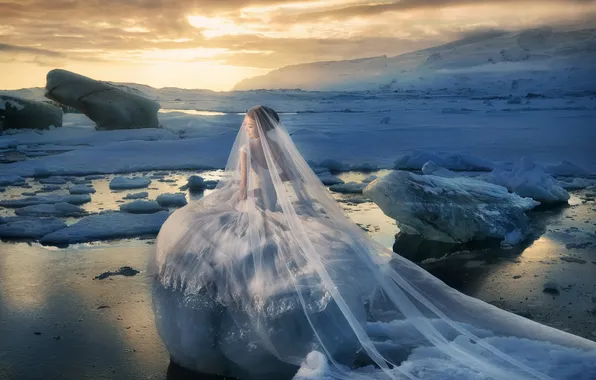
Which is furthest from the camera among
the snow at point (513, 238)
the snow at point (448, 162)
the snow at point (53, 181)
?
the snow at point (448, 162)

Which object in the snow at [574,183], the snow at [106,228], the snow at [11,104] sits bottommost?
the snow at [106,228]

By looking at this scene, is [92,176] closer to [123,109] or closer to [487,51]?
[123,109]

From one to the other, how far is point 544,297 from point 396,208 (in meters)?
2.41

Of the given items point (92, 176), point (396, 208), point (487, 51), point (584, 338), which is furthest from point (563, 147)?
point (487, 51)

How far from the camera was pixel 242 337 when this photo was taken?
358cm

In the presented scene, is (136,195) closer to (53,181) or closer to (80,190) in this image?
(80,190)

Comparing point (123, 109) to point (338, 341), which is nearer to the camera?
point (338, 341)

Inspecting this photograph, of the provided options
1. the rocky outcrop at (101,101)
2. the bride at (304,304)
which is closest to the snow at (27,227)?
the bride at (304,304)

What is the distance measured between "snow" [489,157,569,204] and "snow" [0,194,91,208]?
7.24 metres

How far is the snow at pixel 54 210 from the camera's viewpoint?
8.49 m

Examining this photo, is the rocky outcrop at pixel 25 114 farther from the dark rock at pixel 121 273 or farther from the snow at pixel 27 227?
the dark rock at pixel 121 273

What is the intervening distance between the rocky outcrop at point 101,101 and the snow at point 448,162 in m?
13.2

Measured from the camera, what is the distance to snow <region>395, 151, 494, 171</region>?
13.9 m

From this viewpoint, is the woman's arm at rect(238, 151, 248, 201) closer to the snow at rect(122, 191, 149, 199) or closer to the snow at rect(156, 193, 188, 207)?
the snow at rect(156, 193, 188, 207)
